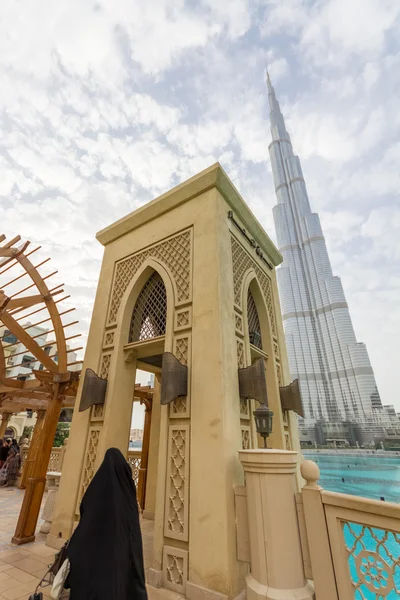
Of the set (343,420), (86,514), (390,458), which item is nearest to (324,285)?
(343,420)

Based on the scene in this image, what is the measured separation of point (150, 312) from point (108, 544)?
3.79 m

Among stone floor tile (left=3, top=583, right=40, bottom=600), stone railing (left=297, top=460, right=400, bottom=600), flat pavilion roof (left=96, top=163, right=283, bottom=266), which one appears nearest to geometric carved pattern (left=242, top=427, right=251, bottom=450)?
stone railing (left=297, top=460, right=400, bottom=600)

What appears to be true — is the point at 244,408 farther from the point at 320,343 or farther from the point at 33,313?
the point at 320,343

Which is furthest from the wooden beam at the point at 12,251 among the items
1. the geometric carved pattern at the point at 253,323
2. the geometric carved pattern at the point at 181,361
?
the geometric carved pattern at the point at 253,323

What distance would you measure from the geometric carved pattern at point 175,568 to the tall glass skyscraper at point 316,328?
3975 cm

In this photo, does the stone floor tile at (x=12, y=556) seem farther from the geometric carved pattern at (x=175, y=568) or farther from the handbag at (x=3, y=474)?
the handbag at (x=3, y=474)

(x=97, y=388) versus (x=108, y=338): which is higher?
(x=108, y=338)

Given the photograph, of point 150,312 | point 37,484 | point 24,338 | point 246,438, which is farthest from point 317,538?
point 24,338

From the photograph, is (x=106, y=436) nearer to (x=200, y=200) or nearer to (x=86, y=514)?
(x=86, y=514)

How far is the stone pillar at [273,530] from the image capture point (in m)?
2.45

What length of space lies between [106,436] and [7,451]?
934 centimetres

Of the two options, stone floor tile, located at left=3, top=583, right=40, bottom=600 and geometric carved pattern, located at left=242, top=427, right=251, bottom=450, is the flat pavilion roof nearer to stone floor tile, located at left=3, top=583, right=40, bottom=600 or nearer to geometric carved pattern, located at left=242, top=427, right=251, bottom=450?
geometric carved pattern, located at left=242, top=427, right=251, bottom=450

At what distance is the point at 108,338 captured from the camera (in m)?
5.09

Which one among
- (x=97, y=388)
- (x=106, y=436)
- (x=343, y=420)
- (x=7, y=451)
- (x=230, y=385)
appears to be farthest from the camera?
(x=343, y=420)
